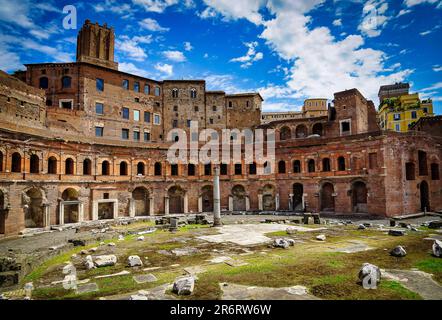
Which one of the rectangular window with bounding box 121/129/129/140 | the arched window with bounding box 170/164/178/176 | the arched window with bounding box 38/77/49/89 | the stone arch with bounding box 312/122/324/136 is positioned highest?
the arched window with bounding box 38/77/49/89

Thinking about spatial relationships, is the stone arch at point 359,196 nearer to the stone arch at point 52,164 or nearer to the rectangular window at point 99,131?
the stone arch at point 52,164

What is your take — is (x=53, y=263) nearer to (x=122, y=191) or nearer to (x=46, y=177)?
(x=46, y=177)

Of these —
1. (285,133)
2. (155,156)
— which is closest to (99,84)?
(155,156)

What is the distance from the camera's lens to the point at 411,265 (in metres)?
10.6

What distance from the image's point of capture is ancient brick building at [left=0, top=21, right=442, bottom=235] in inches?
950

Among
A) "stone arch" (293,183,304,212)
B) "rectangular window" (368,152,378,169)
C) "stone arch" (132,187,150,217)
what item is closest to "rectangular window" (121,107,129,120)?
"stone arch" (132,187,150,217)

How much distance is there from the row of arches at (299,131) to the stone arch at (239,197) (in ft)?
37.8

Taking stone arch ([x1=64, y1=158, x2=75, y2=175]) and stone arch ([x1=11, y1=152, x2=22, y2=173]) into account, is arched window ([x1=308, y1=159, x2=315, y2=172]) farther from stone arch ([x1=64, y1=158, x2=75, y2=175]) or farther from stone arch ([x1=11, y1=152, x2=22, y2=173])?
stone arch ([x1=11, y1=152, x2=22, y2=173])

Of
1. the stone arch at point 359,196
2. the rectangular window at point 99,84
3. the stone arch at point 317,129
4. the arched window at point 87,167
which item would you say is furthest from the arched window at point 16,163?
the stone arch at point 317,129

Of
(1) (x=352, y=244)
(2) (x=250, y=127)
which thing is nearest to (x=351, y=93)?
(2) (x=250, y=127)

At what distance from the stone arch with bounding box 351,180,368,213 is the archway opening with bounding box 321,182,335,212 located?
226cm

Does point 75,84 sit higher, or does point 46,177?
point 75,84
